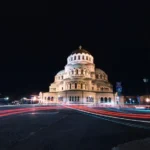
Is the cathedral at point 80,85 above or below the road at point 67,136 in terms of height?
above

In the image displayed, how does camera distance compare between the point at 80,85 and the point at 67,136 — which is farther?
the point at 80,85

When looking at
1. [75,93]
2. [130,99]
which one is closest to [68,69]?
[75,93]

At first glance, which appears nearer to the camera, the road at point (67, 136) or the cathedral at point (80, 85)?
the road at point (67, 136)

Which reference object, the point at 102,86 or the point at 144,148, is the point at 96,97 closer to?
the point at 102,86

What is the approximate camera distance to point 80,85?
73188 millimetres

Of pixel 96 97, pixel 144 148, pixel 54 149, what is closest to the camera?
pixel 144 148

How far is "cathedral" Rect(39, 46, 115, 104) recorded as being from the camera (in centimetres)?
7131

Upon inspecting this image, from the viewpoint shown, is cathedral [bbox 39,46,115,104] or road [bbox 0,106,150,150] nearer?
road [bbox 0,106,150,150]

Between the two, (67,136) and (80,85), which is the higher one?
(80,85)

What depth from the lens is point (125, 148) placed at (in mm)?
6578

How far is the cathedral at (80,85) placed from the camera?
71312 mm

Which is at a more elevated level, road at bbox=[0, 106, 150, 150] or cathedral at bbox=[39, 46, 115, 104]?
cathedral at bbox=[39, 46, 115, 104]

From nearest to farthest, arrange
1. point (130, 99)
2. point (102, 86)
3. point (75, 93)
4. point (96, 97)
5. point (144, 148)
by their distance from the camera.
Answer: point (144, 148) < point (75, 93) < point (96, 97) < point (102, 86) < point (130, 99)

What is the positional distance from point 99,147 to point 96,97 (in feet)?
231
